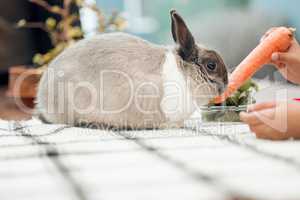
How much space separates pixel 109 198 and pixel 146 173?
9 cm

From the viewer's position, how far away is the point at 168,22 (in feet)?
3.12

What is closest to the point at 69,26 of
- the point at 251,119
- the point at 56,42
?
the point at 56,42

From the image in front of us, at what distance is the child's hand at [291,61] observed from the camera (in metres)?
0.84

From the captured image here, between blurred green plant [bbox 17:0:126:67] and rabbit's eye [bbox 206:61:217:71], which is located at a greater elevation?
blurred green plant [bbox 17:0:126:67]

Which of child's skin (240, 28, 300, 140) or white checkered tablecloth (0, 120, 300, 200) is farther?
child's skin (240, 28, 300, 140)

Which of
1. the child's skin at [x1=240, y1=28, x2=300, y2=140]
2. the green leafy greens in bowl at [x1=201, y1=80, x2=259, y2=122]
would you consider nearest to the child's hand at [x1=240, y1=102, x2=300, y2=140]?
the child's skin at [x1=240, y1=28, x2=300, y2=140]

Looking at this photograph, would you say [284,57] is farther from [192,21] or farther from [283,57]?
[192,21]

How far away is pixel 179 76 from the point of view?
828mm

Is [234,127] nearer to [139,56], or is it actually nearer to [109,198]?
[139,56]

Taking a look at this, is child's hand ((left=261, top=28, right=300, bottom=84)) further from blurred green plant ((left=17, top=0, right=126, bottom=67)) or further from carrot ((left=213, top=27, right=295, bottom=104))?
blurred green plant ((left=17, top=0, right=126, bottom=67))

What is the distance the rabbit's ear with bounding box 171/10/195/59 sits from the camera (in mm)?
806

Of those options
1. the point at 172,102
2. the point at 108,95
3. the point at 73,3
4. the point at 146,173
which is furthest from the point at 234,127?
the point at 73,3

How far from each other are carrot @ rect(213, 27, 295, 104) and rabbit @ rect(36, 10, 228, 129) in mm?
24

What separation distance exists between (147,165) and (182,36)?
1.07 feet
